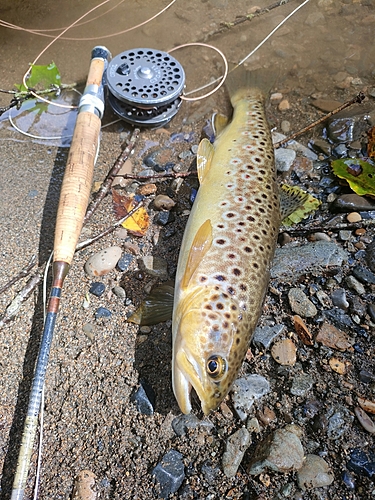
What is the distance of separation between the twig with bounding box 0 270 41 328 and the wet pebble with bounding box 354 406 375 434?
269 cm

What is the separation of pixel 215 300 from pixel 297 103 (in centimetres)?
330

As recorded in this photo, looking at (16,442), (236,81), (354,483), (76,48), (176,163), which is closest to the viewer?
(354,483)

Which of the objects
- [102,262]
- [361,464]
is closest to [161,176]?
[102,262]

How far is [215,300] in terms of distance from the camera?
294 cm

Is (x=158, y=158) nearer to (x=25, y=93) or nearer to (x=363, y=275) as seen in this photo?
(x=25, y=93)

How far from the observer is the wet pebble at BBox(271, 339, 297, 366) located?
10.5ft

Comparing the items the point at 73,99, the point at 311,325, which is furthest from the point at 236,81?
the point at 311,325

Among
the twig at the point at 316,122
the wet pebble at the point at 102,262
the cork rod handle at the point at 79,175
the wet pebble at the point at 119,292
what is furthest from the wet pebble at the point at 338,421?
the twig at the point at 316,122

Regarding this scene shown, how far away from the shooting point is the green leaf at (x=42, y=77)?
17.3ft

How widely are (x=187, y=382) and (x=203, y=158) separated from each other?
2149 mm

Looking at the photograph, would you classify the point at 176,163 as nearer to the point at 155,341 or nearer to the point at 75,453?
the point at 155,341

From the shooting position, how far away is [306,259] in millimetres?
3715

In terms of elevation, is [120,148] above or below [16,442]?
above

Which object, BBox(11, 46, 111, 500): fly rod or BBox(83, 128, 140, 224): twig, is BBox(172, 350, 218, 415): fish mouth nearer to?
BBox(11, 46, 111, 500): fly rod
